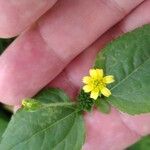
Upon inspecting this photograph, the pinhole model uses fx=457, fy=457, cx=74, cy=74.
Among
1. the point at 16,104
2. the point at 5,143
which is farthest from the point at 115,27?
the point at 5,143

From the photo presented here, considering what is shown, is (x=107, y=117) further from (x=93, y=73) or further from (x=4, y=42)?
(x=4, y=42)

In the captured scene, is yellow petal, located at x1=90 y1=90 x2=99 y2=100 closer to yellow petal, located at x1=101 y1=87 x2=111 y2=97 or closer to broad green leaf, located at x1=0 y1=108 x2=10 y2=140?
yellow petal, located at x1=101 y1=87 x2=111 y2=97

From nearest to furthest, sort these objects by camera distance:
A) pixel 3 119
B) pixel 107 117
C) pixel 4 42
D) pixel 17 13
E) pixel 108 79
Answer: pixel 17 13 < pixel 108 79 < pixel 107 117 < pixel 4 42 < pixel 3 119

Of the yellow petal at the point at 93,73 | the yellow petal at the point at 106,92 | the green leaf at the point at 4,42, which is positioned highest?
the green leaf at the point at 4,42

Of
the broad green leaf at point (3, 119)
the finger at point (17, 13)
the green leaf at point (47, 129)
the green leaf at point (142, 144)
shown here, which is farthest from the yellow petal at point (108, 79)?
the broad green leaf at point (3, 119)

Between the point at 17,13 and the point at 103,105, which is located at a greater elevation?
the point at 17,13

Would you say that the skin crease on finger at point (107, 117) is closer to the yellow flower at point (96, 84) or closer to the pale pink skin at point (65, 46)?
Answer: the pale pink skin at point (65, 46)

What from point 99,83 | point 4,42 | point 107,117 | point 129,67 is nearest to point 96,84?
point 99,83
